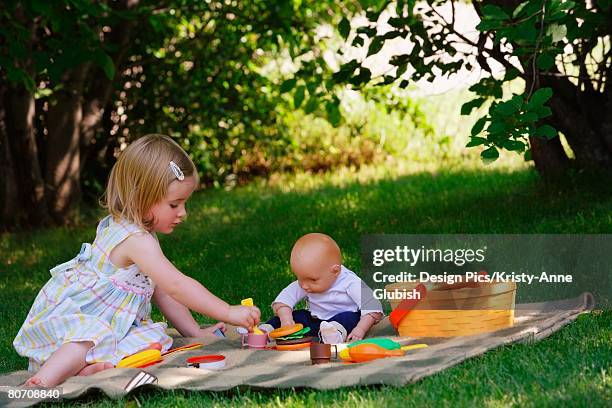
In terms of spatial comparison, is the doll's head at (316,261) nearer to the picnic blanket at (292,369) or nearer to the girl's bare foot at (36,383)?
the picnic blanket at (292,369)

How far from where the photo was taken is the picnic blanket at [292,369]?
126 inches

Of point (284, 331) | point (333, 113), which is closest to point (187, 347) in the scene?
point (284, 331)

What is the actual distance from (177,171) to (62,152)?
4.71 meters

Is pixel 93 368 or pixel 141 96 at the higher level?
pixel 141 96

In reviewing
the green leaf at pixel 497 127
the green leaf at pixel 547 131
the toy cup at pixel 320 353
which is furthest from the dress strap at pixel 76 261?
the green leaf at pixel 547 131

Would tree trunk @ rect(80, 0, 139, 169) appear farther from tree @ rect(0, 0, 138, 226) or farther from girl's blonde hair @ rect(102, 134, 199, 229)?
girl's blonde hair @ rect(102, 134, 199, 229)

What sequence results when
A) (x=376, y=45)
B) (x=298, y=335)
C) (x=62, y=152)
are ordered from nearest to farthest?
(x=298, y=335) < (x=376, y=45) < (x=62, y=152)

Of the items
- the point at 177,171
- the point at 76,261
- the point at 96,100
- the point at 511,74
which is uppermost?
the point at 96,100

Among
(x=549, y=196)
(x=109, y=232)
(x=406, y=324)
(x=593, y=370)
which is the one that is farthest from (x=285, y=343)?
(x=549, y=196)

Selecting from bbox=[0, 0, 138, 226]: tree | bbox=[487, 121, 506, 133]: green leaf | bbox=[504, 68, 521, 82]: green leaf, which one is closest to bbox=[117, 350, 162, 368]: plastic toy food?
bbox=[487, 121, 506, 133]: green leaf

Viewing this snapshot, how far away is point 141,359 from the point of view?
362cm

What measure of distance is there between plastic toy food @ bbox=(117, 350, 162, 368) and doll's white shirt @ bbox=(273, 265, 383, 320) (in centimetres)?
71

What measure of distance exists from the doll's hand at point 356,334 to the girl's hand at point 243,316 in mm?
471

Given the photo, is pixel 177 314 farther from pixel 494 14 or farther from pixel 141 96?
pixel 141 96
